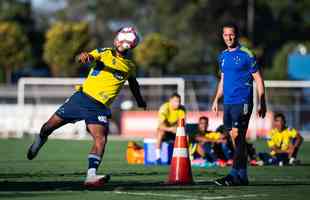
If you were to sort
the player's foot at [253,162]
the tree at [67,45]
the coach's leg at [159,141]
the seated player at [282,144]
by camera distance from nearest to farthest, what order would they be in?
the player's foot at [253,162]
the seated player at [282,144]
the coach's leg at [159,141]
the tree at [67,45]

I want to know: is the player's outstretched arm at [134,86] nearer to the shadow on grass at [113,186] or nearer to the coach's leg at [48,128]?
the coach's leg at [48,128]

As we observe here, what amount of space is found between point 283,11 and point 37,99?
1531 inches

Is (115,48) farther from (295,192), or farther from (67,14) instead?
(67,14)

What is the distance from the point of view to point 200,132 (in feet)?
68.6

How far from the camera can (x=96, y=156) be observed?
13305 mm

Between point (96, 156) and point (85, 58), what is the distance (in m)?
1.25

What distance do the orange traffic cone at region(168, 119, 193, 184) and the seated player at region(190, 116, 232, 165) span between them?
5.67 meters

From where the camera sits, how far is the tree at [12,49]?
2357 inches

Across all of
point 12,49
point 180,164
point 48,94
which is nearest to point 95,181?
point 180,164

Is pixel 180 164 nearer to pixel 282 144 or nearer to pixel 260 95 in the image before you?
pixel 260 95

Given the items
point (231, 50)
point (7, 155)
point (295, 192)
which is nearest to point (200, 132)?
point (7, 155)

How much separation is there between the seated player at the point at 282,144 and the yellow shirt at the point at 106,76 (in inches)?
286

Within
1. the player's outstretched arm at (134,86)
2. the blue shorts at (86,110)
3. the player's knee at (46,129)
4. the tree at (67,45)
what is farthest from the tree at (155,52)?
the blue shorts at (86,110)

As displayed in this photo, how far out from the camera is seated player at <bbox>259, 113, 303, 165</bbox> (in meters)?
20.3
